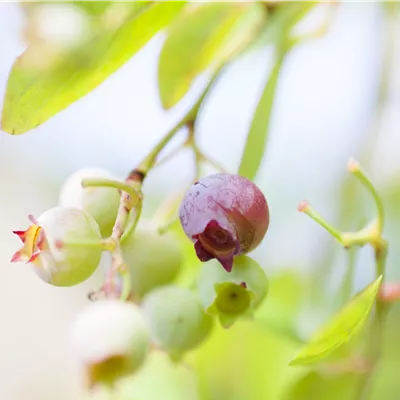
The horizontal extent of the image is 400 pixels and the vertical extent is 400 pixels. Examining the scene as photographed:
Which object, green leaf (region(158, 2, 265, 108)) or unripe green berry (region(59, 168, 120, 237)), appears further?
green leaf (region(158, 2, 265, 108))

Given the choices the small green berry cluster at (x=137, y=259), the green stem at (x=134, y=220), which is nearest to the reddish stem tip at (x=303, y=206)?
the small green berry cluster at (x=137, y=259)

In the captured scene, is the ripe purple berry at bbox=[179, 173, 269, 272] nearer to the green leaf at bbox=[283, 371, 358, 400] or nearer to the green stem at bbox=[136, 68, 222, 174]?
the green stem at bbox=[136, 68, 222, 174]

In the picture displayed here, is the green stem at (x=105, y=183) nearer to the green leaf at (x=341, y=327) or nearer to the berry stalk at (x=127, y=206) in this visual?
the berry stalk at (x=127, y=206)

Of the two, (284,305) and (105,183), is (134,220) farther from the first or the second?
(284,305)

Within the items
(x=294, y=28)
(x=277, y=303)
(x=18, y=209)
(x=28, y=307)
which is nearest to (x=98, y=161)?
(x=18, y=209)

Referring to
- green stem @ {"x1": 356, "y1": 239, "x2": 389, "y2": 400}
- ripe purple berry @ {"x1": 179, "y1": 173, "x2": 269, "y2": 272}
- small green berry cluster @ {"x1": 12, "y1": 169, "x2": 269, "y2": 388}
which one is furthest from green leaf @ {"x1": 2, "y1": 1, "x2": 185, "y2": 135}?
green stem @ {"x1": 356, "y1": 239, "x2": 389, "y2": 400}

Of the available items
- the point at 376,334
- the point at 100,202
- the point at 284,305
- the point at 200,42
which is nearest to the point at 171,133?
the point at 100,202
